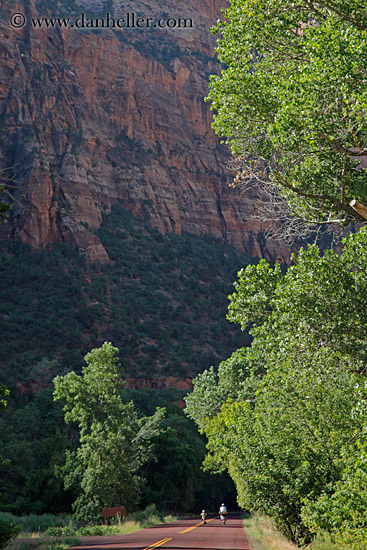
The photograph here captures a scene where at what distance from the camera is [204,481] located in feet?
174

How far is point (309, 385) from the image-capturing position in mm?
11461

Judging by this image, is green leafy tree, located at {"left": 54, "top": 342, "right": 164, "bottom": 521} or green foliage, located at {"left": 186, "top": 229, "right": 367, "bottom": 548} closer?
green foliage, located at {"left": 186, "top": 229, "right": 367, "bottom": 548}

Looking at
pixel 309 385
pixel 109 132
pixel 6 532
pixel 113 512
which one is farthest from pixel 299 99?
pixel 109 132

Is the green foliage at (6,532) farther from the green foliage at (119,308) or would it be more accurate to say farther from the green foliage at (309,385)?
the green foliage at (119,308)

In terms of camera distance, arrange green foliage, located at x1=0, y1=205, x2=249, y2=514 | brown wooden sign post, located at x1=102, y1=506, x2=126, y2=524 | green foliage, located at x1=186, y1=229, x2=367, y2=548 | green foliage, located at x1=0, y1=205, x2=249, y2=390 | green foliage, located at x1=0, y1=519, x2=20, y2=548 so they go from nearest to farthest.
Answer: green foliage, located at x1=186, y1=229, x2=367, y2=548, green foliage, located at x1=0, y1=519, x2=20, y2=548, brown wooden sign post, located at x1=102, y1=506, x2=126, y2=524, green foliage, located at x1=0, y1=205, x2=249, y2=514, green foliage, located at x1=0, y1=205, x2=249, y2=390

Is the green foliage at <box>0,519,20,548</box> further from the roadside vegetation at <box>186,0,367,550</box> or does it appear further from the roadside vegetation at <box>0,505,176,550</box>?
the roadside vegetation at <box>186,0,367,550</box>

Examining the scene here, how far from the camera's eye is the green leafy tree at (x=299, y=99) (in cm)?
840

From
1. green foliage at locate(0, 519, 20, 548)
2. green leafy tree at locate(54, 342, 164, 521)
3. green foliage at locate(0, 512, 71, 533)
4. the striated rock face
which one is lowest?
green foliage at locate(0, 512, 71, 533)

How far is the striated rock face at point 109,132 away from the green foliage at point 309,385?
237 feet

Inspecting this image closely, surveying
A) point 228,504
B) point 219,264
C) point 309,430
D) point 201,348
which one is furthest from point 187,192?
point 309,430

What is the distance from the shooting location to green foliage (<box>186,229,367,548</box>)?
9141 millimetres

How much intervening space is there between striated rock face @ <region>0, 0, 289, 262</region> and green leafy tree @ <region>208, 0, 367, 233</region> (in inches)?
2967

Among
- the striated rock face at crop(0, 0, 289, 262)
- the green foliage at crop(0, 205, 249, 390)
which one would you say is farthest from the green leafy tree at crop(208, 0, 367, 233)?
the striated rock face at crop(0, 0, 289, 262)

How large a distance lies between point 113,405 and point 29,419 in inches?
944
